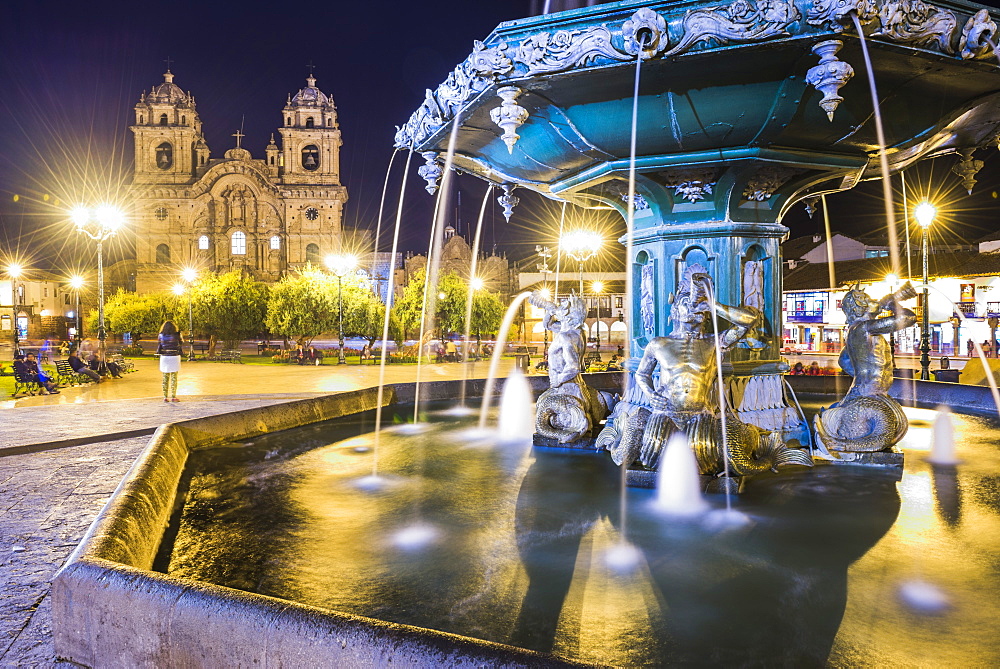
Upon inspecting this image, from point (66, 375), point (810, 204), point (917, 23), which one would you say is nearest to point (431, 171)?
point (917, 23)

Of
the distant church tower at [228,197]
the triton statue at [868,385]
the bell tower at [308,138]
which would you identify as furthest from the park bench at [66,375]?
the bell tower at [308,138]

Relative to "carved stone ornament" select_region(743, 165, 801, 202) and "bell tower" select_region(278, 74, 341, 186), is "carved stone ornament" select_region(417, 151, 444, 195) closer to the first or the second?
"carved stone ornament" select_region(743, 165, 801, 202)

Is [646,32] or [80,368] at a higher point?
[646,32]

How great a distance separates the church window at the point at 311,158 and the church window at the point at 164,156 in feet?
43.1

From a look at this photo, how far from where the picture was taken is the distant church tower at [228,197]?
2685 inches

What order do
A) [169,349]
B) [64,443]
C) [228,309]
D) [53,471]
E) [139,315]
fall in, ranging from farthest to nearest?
[139,315], [228,309], [169,349], [64,443], [53,471]

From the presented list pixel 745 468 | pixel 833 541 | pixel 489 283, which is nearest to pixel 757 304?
pixel 745 468

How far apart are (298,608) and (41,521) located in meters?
3.43

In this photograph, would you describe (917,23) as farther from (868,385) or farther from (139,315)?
(139,315)

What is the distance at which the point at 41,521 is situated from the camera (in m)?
4.66

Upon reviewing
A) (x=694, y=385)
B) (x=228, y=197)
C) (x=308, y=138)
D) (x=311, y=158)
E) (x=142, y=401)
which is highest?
(x=308, y=138)

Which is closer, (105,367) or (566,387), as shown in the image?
(566,387)

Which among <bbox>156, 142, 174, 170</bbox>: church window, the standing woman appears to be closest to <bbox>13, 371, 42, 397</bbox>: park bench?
the standing woman

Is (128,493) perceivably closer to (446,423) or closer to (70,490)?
(70,490)
